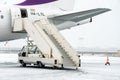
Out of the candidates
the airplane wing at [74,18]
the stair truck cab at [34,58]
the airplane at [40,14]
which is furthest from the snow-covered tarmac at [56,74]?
the airplane at [40,14]

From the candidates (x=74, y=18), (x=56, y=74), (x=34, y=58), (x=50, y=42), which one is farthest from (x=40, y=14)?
(x=56, y=74)

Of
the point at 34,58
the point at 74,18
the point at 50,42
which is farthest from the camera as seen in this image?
the point at 74,18

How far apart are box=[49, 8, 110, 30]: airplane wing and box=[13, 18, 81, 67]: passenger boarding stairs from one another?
3.36 metres

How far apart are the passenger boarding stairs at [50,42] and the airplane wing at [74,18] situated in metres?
3.36

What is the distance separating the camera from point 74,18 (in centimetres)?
3225

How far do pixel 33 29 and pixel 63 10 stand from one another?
29.0 ft

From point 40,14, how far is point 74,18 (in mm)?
3635

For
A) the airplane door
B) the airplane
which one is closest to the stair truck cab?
the airplane

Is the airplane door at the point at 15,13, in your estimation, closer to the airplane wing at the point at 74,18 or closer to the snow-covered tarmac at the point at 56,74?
the airplane wing at the point at 74,18

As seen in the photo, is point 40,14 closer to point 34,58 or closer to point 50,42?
point 34,58

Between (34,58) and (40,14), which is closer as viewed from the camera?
(34,58)

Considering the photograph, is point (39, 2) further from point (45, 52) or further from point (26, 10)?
point (45, 52)

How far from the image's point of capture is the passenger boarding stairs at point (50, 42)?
2578 centimetres

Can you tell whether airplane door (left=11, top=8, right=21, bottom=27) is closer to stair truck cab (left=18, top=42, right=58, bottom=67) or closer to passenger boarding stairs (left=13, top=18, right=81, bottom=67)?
passenger boarding stairs (left=13, top=18, right=81, bottom=67)
